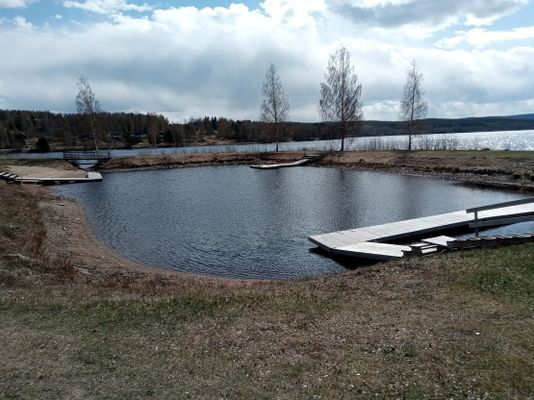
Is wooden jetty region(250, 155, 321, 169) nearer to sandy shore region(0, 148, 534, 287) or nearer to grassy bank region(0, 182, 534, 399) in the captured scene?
sandy shore region(0, 148, 534, 287)

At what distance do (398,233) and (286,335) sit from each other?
11651 millimetres

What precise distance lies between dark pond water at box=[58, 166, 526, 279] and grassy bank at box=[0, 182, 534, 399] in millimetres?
4335

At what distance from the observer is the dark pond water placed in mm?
16547

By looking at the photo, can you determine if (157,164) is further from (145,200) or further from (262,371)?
(262,371)

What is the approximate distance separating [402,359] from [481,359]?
112 cm

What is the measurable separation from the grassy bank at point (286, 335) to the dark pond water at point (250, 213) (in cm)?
434

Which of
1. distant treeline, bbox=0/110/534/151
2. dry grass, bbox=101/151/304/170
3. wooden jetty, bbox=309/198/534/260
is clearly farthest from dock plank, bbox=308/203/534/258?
distant treeline, bbox=0/110/534/151

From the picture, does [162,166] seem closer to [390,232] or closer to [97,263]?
[97,263]

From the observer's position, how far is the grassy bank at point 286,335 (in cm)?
580

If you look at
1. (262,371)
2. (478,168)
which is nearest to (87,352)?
(262,371)

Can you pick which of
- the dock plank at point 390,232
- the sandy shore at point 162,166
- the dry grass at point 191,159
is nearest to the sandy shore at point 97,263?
the sandy shore at point 162,166

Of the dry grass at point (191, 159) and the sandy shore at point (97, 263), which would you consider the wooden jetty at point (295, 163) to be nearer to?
the dry grass at point (191, 159)

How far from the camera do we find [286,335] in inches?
301

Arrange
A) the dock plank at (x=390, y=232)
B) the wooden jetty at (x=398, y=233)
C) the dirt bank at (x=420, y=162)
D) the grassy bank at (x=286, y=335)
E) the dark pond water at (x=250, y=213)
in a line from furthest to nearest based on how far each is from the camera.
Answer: the dirt bank at (x=420, y=162) → the dark pond water at (x=250, y=213) → the dock plank at (x=390, y=232) → the wooden jetty at (x=398, y=233) → the grassy bank at (x=286, y=335)
